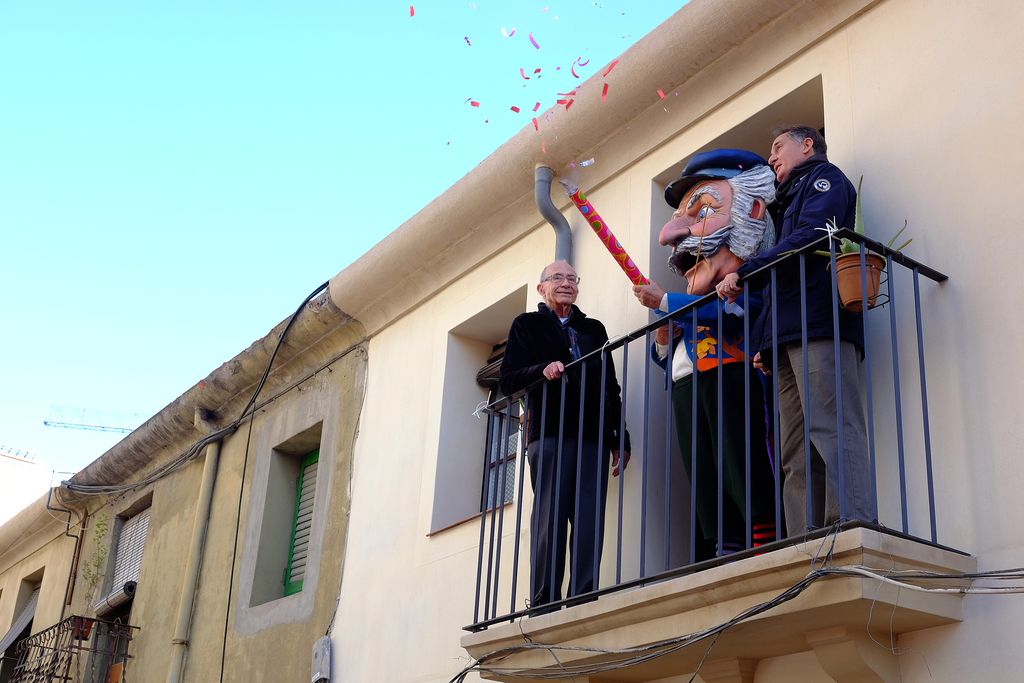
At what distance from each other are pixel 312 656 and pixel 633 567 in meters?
2.96

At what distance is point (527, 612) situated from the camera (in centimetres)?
535

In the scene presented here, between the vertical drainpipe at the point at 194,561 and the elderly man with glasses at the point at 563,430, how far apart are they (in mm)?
4698

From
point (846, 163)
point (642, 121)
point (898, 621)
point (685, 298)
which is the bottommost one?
point (898, 621)

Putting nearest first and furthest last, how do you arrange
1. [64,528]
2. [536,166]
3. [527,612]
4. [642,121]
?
[527,612]
[642,121]
[536,166]
[64,528]

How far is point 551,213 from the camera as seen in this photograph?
7.12 metres

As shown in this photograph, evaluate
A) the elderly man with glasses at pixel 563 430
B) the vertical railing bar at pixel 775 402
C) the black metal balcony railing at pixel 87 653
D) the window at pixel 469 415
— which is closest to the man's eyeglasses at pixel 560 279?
the elderly man with glasses at pixel 563 430

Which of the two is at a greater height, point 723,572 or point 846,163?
point 846,163

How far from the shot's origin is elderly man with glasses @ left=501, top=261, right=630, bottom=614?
566 cm

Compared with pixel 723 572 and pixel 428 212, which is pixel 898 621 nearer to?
pixel 723 572

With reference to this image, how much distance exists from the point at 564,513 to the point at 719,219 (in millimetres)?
1489

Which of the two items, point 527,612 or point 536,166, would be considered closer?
point 527,612

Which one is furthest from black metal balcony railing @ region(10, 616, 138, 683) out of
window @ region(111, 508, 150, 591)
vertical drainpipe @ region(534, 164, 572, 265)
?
vertical drainpipe @ region(534, 164, 572, 265)

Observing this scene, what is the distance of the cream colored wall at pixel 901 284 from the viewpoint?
432 cm

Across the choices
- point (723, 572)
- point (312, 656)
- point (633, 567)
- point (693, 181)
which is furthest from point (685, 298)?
point (312, 656)
